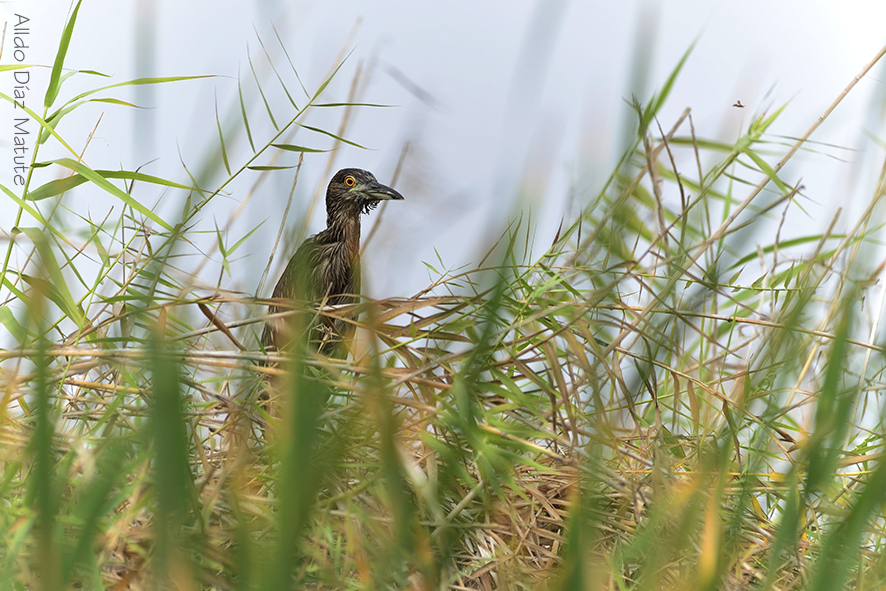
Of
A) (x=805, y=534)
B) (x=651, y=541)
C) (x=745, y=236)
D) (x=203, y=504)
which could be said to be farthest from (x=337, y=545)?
(x=805, y=534)

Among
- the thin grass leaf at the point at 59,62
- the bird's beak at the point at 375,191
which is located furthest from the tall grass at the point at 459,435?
the bird's beak at the point at 375,191

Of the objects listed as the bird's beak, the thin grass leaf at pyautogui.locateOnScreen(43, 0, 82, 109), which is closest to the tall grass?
the thin grass leaf at pyautogui.locateOnScreen(43, 0, 82, 109)

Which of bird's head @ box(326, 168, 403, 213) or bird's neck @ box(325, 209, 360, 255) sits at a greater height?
bird's head @ box(326, 168, 403, 213)

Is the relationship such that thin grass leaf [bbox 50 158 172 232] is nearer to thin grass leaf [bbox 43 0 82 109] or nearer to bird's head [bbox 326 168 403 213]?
thin grass leaf [bbox 43 0 82 109]

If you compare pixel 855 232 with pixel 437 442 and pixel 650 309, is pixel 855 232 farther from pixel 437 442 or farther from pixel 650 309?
pixel 437 442

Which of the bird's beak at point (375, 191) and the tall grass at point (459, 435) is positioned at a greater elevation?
the bird's beak at point (375, 191)

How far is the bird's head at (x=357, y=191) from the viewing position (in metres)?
3.74

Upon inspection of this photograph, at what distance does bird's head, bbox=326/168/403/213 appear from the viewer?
374 cm

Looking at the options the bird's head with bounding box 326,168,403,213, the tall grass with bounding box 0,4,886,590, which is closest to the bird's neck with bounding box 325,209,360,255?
the bird's head with bounding box 326,168,403,213

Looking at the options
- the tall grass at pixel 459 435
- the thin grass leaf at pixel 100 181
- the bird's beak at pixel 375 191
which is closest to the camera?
the tall grass at pixel 459 435

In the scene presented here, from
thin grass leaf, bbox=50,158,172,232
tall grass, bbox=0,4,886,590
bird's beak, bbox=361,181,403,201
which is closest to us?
tall grass, bbox=0,4,886,590

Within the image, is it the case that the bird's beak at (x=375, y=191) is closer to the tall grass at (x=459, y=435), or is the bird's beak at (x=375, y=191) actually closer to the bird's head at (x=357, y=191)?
the bird's head at (x=357, y=191)

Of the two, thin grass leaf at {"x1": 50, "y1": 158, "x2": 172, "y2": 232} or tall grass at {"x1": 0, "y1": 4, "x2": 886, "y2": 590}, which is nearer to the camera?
tall grass at {"x1": 0, "y1": 4, "x2": 886, "y2": 590}

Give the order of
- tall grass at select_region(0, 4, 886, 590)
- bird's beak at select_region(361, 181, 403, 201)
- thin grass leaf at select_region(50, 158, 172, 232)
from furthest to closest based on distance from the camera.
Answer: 1. bird's beak at select_region(361, 181, 403, 201)
2. thin grass leaf at select_region(50, 158, 172, 232)
3. tall grass at select_region(0, 4, 886, 590)
